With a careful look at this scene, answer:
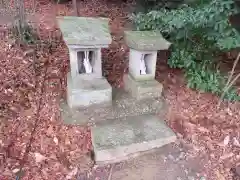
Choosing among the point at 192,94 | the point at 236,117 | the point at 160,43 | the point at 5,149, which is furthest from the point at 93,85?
the point at 236,117

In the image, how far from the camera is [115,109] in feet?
10.1

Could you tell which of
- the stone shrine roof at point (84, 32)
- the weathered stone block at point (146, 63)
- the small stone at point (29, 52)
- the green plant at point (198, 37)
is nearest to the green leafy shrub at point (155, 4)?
the green plant at point (198, 37)

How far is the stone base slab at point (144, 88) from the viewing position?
316 centimetres

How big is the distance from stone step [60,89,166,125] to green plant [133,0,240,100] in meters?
0.63

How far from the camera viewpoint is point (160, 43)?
2957 millimetres

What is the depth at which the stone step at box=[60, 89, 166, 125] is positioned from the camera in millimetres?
2928

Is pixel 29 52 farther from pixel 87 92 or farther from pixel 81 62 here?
pixel 87 92

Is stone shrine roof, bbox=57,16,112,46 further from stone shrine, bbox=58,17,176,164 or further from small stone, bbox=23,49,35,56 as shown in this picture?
small stone, bbox=23,49,35,56

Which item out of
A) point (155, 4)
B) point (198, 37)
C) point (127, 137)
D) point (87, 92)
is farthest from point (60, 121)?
point (155, 4)

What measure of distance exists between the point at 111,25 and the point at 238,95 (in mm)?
2775

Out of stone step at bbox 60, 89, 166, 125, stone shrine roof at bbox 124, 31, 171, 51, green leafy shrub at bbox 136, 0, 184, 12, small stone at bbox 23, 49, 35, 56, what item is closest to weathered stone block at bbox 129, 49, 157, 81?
stone shrine roof at bbox 124, 31, 171, 51

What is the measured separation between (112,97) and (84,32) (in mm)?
902

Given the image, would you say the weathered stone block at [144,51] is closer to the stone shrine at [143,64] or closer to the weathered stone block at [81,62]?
the stone shrine at [143,64]

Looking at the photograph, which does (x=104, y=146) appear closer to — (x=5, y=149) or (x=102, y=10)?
(x=5, y=149)
